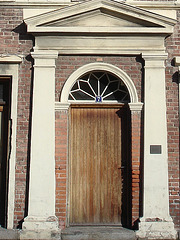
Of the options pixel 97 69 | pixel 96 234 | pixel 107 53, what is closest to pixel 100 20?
pixel 107 53

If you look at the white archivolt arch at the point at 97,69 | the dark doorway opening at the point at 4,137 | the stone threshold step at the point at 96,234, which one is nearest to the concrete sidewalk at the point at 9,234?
the dark doorway opening at the point at 4,137

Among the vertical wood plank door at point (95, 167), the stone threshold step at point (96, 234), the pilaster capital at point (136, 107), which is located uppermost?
the pilaster capital at point (136, 107)

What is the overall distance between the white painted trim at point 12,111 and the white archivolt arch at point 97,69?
91 centimetres

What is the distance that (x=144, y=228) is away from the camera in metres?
5.40

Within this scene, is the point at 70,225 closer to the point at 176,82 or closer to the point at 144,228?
the point at 144,228

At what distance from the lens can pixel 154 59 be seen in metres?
5.80

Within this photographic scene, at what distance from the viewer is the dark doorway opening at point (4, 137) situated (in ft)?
19.2

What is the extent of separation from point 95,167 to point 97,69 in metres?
1.86

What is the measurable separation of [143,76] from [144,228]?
9.01 ft

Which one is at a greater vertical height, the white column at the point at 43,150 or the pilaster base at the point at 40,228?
the white column at the point at 43,150

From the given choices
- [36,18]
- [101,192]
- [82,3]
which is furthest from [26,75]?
[101,192]

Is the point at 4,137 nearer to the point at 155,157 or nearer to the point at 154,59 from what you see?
the point at 155,157

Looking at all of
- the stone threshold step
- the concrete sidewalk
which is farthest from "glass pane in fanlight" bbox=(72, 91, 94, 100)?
the concrete sidewalk

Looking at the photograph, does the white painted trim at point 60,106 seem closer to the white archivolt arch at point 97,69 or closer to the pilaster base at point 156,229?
the white archivolt arch at point 97,69
